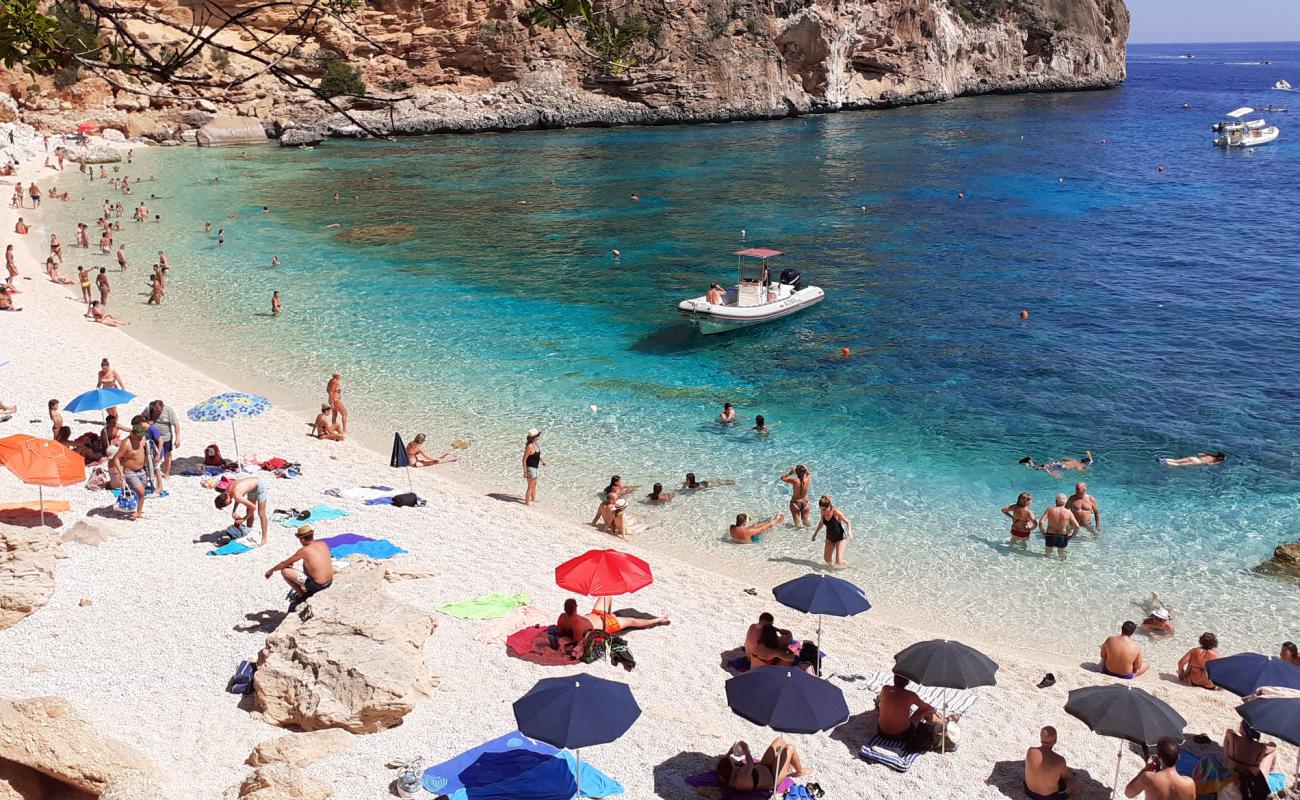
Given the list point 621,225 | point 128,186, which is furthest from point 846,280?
point 128,186

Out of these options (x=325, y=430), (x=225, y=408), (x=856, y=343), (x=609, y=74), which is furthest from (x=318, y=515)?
(x=609, y=74)

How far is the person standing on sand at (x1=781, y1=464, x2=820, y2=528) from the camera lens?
53.2ft

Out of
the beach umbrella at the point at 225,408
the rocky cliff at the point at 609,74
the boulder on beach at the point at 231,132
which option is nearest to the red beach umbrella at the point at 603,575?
the beach umbrella at the point at 225,408

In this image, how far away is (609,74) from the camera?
217 feet

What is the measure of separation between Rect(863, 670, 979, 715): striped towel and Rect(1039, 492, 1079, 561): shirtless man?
17.3 feet

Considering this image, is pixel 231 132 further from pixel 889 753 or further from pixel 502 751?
pixel 889 753

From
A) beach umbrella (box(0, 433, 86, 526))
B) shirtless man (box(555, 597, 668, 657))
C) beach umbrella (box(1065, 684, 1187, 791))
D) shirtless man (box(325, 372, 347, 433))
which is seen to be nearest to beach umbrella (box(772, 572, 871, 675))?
shirtless man (box(555, 597, 668, 657))

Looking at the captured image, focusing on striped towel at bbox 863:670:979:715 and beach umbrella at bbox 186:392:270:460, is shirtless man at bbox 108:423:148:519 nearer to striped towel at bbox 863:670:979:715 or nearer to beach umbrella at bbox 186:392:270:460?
beach umbrella at bbox 186:392:270:460

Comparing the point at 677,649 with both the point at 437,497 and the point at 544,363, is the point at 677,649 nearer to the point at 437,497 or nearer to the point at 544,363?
the point at 437,497

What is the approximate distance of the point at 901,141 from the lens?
229 ft

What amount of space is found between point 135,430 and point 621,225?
30824mm

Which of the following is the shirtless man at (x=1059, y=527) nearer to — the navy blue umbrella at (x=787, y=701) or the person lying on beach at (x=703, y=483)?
the person lying on beach at (x=703, y=483)

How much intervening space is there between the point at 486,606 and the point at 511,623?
0.58 meters

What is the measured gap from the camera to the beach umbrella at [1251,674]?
32.7 feet
